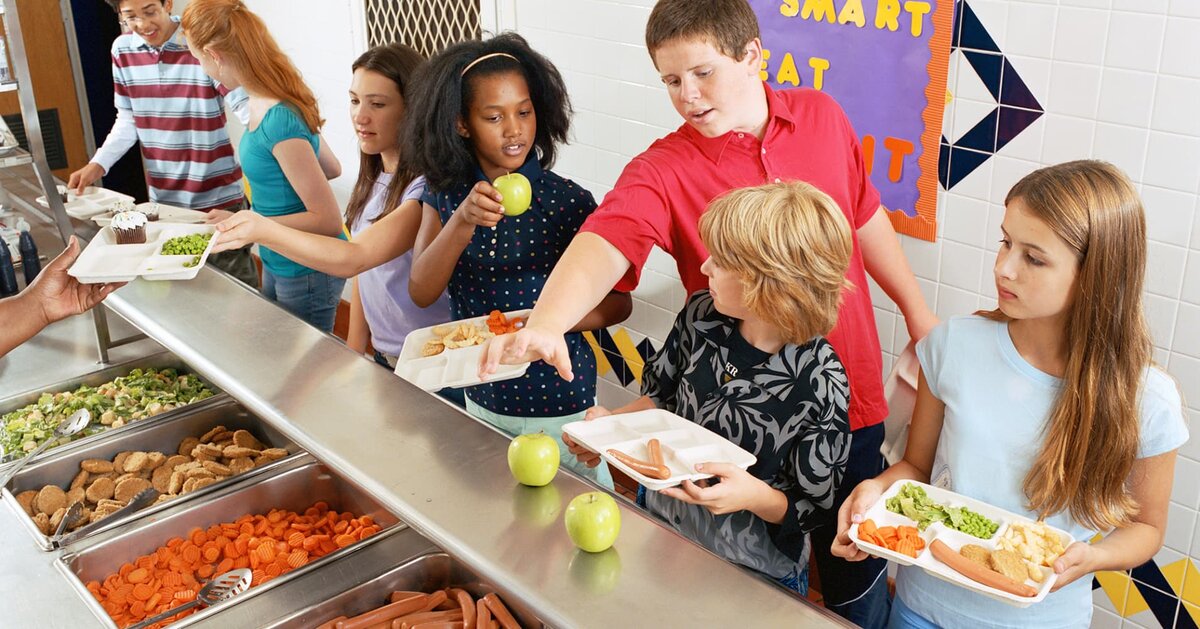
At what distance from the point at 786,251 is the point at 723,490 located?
0.48m

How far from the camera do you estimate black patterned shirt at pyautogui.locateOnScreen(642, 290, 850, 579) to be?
2029 mm

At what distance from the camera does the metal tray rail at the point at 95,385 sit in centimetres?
262

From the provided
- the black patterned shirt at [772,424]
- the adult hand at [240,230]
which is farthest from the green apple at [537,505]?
the adult hand at [240,230]

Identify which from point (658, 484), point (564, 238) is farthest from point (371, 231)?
point (658, 484)

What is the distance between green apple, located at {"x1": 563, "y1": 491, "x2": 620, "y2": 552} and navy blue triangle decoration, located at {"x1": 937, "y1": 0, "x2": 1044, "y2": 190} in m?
2.03

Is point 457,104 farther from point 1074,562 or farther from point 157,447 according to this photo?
point 1074,562

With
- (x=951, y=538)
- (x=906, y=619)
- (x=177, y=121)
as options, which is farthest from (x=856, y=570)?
(x=177, y=121)

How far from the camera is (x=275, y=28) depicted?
20.8 feet

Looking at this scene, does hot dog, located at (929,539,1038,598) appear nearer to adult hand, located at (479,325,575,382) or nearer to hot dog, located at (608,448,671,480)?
hot dog, located at (608,448,671,480)

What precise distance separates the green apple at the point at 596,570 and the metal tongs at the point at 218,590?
2.63ft

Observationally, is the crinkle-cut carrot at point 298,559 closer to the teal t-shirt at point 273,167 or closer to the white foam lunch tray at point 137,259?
the white foam lunch tray at point 137,259

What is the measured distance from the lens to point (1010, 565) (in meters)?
1.64

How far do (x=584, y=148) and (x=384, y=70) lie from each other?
1.49 meters

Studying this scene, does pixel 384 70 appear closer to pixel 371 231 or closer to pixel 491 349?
pixel 371 231
